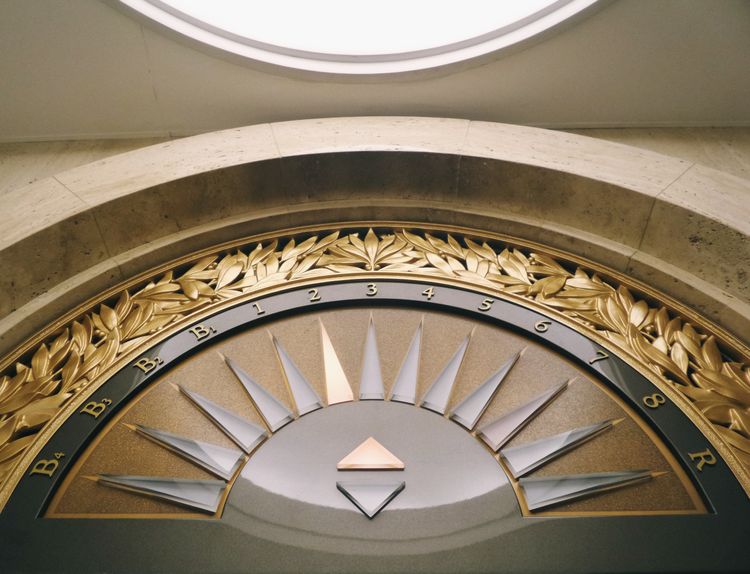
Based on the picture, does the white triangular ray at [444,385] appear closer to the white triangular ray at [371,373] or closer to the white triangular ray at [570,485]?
the white triangular ray at [371,373]

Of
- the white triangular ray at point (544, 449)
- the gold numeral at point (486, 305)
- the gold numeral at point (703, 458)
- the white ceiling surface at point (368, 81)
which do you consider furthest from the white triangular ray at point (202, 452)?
the white ceiling surface at point (368, 81)

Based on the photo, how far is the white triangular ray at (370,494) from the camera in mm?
2094

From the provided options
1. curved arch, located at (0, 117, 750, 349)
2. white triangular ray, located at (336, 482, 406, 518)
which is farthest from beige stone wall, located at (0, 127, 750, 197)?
white triangular ray, located at (336, 482, 406, 518)

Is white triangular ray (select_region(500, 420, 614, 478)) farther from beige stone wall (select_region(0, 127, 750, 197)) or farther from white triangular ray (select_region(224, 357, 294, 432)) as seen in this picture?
beige stone wall (select_region(0, 127, 750, 197))

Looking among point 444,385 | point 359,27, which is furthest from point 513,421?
point 359,27

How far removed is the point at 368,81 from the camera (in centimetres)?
395

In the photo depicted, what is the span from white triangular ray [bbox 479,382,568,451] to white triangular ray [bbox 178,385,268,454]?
89 cm

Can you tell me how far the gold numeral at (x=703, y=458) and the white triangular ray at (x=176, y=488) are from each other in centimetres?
170

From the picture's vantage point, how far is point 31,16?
12.0 ft

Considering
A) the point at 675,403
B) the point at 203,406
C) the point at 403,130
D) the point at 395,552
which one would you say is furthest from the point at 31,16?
the point at 675,403

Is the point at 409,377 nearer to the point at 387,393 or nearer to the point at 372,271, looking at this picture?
the point at 387,393

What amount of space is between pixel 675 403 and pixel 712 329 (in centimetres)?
52

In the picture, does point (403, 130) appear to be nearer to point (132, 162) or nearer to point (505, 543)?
point (132, 162)

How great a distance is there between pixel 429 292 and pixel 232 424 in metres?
1.18
